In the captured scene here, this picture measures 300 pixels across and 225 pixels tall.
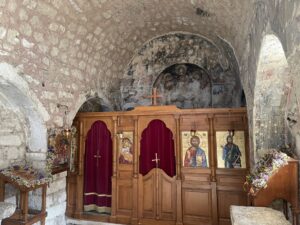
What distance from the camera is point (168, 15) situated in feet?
15.7

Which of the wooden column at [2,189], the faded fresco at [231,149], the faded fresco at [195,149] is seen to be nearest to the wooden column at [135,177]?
the faded fresco at [195,149]

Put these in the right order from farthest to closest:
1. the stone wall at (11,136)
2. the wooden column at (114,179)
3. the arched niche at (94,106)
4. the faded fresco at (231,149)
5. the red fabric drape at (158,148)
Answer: the arched niche at (94,106), the wooden column at (114,179), the red fabric drape at (158,148), the faded fresco at (231,149), the stone wall at (11,136)

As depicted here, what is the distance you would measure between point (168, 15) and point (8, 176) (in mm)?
3956

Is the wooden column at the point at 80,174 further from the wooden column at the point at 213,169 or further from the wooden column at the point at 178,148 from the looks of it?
the wooden column at the point at 213,169

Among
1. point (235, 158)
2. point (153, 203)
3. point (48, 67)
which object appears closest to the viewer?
point (48, 67)

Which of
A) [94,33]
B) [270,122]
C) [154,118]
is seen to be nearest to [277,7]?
[270,122]

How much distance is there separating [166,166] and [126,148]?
0.84 meters

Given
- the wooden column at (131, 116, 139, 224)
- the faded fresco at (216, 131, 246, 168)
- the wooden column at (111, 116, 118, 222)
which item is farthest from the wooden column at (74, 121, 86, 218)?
the faded fresco at (216, 131, 246, 168)

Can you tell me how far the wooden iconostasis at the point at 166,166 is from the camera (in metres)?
4.05

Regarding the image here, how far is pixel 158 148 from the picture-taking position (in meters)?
4.39

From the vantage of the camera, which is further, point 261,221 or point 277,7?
point 261,221

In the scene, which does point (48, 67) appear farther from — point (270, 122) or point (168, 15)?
point (270, 122)

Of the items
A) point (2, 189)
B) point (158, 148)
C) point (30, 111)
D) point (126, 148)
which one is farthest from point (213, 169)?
point (2, 189)

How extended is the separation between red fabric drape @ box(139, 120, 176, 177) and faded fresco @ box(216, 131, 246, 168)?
0.83 metres
